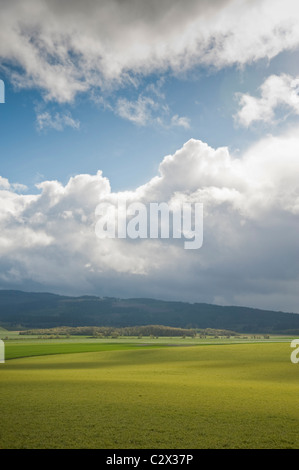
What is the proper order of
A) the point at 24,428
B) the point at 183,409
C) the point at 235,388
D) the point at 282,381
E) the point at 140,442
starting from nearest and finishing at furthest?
the point at 140,442 < the point at 24,428 < the point at 183,409 < the point at 235,388 < the point at 282,381

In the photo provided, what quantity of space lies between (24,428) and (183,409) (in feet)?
35.7

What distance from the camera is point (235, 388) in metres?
34.1

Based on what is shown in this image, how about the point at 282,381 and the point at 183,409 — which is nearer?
the point at 183,409

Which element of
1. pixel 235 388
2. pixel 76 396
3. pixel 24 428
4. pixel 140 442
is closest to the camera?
pixel 140 442

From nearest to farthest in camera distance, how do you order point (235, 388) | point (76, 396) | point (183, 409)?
point (183, 409), point (76, 396), point (235, 388)

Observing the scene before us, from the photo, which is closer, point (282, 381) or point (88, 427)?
point (88, 427)

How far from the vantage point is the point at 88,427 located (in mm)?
19781
